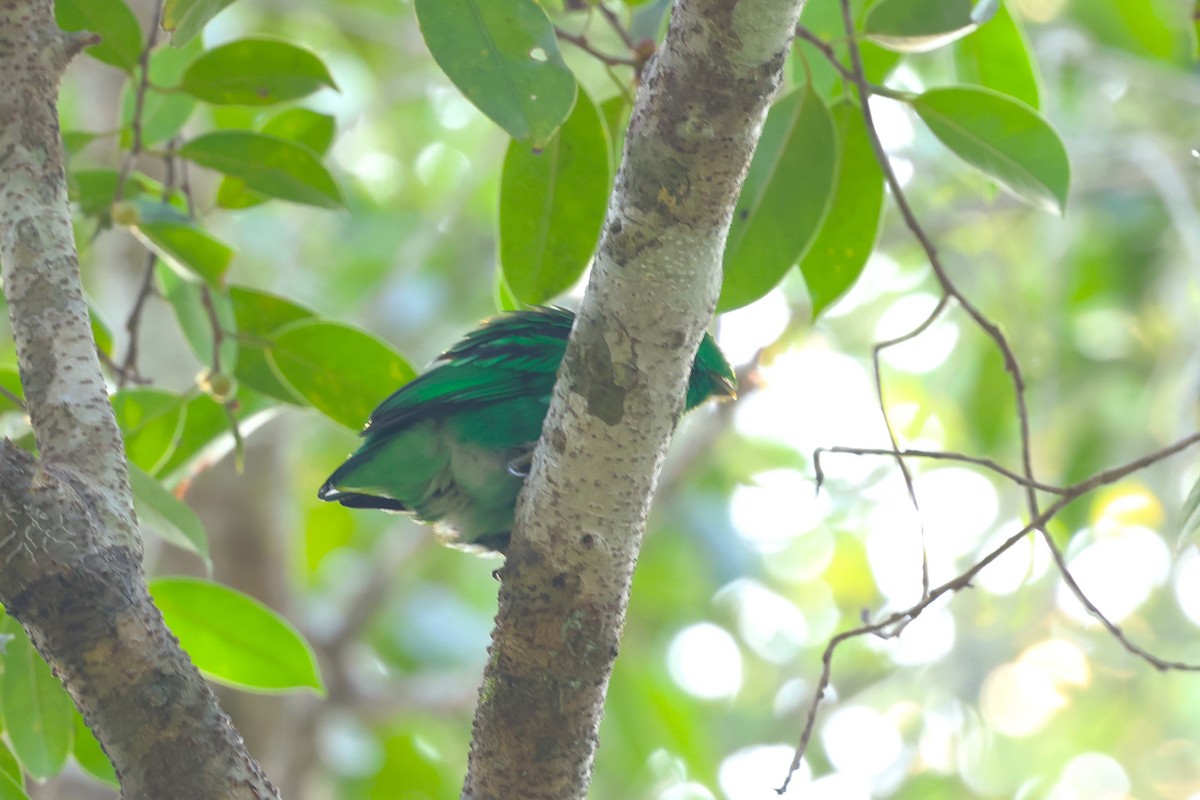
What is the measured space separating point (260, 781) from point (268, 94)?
168 centimetres

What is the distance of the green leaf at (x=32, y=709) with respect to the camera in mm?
2549

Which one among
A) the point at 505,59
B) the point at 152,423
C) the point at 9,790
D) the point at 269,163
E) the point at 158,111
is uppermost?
the point at 158,111

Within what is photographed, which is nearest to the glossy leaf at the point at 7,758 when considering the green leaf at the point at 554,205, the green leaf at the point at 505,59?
the green leaf at the point at 554,205

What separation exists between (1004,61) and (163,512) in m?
2.20

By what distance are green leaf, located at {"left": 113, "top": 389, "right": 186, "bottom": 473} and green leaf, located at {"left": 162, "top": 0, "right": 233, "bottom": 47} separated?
1.05m

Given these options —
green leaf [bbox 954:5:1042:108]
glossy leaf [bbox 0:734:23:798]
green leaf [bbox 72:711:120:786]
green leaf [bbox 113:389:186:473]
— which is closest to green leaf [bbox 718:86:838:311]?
green leaf [bbox 954:5:1042:108]

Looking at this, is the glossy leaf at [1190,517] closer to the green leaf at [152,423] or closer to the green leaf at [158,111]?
the green leaf at [152,423]

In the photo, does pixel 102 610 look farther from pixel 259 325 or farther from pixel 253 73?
pixel 253 73

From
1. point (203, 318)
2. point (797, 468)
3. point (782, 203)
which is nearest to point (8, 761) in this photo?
point (203, 318)

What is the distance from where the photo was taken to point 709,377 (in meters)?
3.30

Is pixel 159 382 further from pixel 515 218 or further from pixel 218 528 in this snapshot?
pixel 515 218

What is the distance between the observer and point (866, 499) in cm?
786

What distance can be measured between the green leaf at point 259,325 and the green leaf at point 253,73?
48 cm

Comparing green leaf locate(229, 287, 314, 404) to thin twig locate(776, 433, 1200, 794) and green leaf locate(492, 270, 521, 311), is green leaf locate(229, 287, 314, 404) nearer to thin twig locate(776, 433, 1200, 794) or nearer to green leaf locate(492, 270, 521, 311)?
green leaf locate(492, 270, 521, 311)
